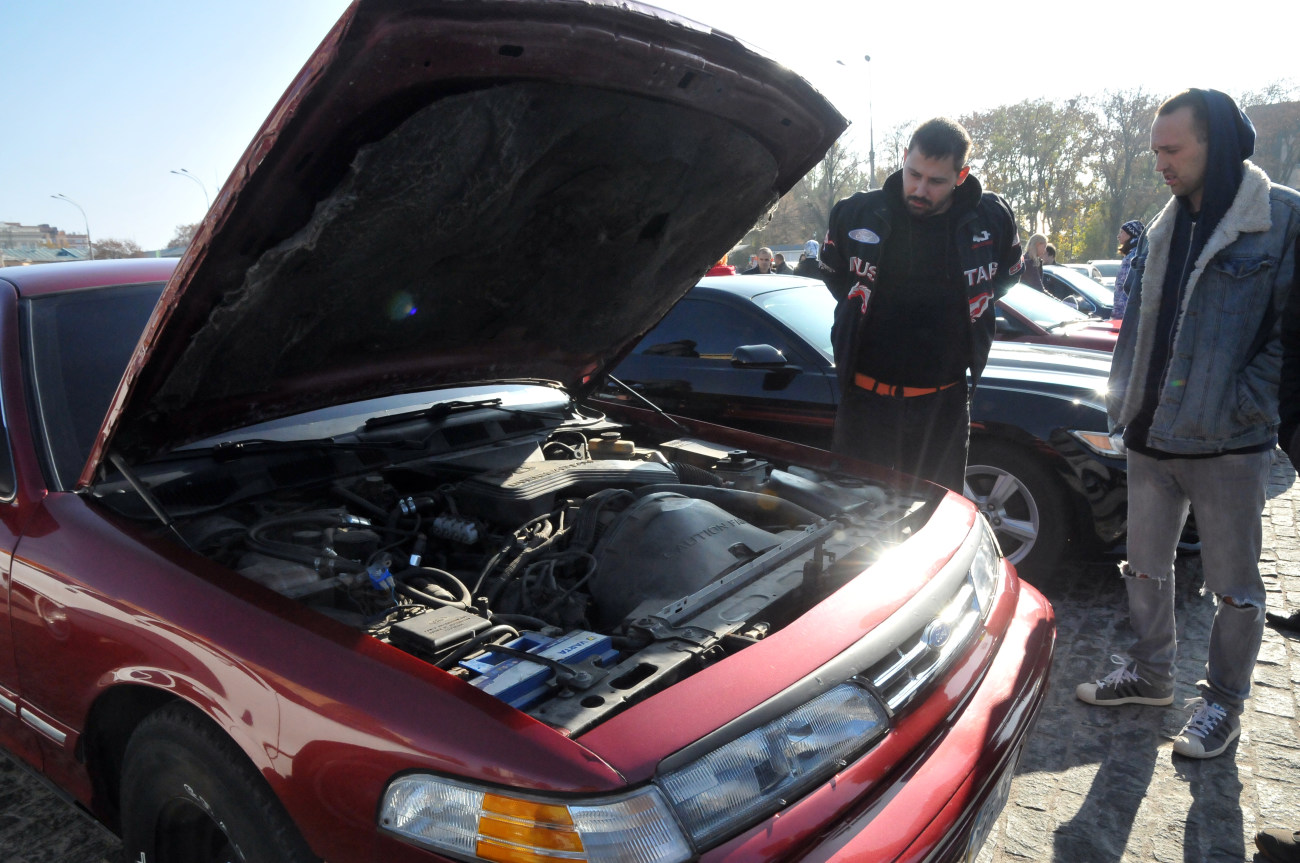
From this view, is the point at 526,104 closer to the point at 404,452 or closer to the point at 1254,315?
the point at 404,452

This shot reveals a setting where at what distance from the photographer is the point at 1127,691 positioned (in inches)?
116

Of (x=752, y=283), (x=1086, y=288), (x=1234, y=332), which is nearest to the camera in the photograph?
(x=1234, y=332)

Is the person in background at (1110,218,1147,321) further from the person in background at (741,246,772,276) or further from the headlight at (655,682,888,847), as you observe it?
the headlight at (655,682,888,847)

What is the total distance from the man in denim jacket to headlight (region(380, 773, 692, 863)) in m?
2.15

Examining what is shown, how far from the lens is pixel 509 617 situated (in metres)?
1.89

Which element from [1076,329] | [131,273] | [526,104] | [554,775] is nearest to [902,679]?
[554,775]

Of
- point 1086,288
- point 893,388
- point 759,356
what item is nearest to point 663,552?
point 893,388

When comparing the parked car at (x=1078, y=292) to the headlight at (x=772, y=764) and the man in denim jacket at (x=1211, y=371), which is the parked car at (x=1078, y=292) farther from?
the headlight at (x=772, y=764)

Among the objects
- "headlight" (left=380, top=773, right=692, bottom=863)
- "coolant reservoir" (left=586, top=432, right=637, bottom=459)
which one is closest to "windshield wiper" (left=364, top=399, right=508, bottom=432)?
"coolant reservoir" (left=586, top=432, right=637, bottom=459)

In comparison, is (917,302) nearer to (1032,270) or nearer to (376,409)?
(376,409)

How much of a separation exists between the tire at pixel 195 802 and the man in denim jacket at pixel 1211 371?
103 inches

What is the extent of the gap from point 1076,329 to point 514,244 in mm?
5275

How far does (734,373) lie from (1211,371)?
2421 millimetres

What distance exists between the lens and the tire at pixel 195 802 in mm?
1478
